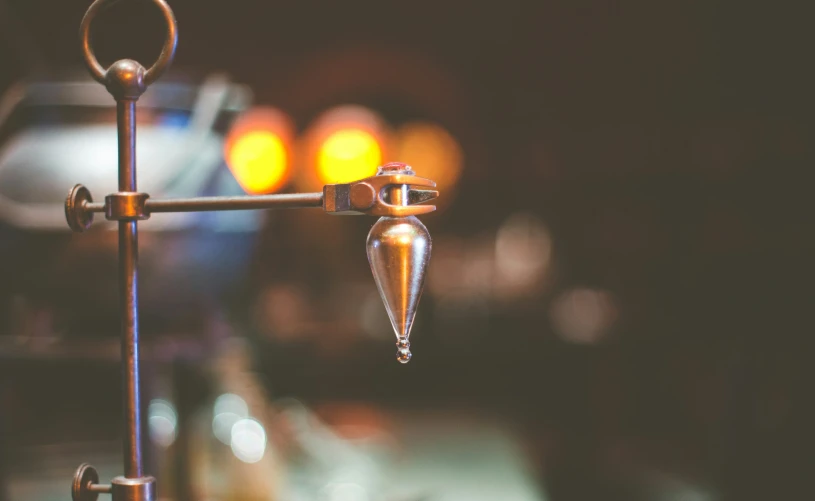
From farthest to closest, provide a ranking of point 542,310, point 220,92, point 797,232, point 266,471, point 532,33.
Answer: point 542,310
point 532,33
point 797,232
point 266,471
point 220,92

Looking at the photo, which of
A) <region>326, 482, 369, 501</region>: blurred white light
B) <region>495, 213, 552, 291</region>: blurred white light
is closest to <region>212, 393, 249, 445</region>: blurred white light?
<region>326, 482, 369, 501</region>: blurred white light

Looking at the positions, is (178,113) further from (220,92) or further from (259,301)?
(259,301)

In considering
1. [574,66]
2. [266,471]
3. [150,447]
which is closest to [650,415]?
[574,66]

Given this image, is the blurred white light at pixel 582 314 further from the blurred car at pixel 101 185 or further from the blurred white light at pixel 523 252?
the blurred car at pixel 101 185

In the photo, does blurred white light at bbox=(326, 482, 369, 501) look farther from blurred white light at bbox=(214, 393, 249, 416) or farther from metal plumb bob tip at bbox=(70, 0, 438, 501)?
metal plumb bob tip at bbox=(70, 0, 438, 501)

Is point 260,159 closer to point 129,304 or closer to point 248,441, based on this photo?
point 248,441
